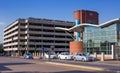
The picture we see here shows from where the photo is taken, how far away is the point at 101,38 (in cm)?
6619

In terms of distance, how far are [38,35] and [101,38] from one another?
61.7 meters

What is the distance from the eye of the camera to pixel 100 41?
66.5 metres

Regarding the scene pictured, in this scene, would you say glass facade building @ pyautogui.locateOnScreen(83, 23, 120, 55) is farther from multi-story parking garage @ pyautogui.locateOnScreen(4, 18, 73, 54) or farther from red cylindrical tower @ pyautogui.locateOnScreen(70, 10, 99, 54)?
multi-story parking garage @ pyautogui.locateOnScreen(4, 18, 73, 54)

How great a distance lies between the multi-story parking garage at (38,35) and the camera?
12144 centimetres

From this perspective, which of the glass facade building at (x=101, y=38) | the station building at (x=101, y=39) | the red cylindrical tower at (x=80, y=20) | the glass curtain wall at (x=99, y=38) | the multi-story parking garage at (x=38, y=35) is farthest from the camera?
the multi-story parking garage at (x=38, y=35)

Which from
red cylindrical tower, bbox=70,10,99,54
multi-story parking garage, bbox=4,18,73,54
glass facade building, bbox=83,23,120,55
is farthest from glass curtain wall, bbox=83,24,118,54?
multi-story parking garage, bbox=4,18,73,54

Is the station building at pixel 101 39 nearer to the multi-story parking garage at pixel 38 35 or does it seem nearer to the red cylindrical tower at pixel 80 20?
the red cylindrical tower at pixel 80 20

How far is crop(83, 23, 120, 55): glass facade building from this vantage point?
204 feet

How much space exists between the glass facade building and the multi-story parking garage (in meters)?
49.5

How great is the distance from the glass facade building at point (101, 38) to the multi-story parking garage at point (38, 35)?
4945cm

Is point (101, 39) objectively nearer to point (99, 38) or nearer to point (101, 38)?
point (101, 38)

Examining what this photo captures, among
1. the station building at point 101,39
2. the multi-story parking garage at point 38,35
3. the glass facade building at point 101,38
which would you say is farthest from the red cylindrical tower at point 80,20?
the multi-story parking garage at point 38,35

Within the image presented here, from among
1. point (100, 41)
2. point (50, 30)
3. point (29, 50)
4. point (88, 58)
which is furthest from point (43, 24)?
point (88, 58)

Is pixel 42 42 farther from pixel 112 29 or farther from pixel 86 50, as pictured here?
pixel 112 29
